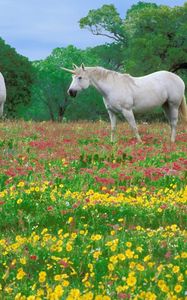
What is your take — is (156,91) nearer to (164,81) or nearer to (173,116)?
(164,81)

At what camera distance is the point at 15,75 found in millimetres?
54875

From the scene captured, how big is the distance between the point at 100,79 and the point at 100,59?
156 ft

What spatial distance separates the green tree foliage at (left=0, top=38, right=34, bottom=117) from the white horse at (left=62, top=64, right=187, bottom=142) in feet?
109

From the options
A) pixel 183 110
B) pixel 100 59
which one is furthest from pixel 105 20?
pixel 183 110

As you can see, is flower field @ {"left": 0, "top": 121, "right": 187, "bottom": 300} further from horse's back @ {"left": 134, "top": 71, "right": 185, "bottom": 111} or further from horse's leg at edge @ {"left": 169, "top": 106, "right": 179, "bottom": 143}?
horse's leg at edge @ {"left": 169, "top": 106, "right": 179, "bottom": 143}

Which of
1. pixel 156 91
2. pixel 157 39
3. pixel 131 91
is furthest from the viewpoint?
pixel 157 39

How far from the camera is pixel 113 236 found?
841cm

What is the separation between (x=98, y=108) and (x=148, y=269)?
5591 cm

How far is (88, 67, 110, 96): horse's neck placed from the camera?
2069 centimetres

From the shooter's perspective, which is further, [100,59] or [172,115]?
[100,59]

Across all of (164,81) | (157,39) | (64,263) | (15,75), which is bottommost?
(64,263)

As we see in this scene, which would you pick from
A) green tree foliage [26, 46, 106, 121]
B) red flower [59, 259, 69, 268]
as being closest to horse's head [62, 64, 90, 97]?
red flower [59, 259, 69, 268]

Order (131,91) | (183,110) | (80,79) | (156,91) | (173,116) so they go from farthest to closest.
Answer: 1. (183,110)
2. (173,116)
3. (156,91)
4. (131,91)
5. (80,79)

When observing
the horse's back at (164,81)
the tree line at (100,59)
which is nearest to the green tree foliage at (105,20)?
the tree line at (100,59)
